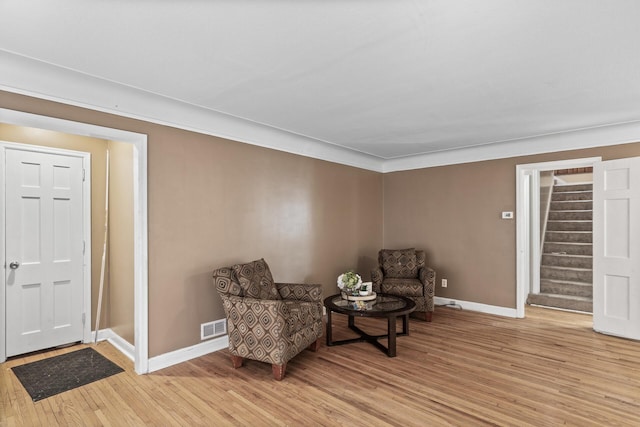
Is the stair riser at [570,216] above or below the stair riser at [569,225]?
above

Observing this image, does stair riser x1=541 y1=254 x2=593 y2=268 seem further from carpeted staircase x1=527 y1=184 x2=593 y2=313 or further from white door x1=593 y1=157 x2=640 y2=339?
white door x1=593 y1=157 x2=640 y2=339

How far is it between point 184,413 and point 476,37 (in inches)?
124

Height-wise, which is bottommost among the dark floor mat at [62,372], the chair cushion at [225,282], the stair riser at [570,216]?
the dark floor mat at [62,372]

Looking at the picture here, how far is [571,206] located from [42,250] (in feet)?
27.1

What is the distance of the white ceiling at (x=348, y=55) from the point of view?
1.78m

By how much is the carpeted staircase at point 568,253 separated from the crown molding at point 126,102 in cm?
461

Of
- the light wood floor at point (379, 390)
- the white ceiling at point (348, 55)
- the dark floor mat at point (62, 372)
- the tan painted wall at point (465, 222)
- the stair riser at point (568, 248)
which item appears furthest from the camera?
the stair riser at point (568, 248)

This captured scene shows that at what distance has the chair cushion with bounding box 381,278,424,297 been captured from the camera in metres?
4.51

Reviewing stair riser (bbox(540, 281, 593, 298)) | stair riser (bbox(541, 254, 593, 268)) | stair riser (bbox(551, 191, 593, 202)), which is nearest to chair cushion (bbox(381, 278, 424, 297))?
stair riser (bbox(540, 281, 593, 298))

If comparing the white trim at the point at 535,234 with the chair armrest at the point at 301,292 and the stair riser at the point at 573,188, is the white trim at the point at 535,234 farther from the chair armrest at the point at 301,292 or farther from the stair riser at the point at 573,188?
the chair armrest at the point at 301,292

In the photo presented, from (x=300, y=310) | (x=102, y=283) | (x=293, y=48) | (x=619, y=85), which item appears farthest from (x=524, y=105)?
(x=102, y=283)

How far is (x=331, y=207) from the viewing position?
5.10 metres

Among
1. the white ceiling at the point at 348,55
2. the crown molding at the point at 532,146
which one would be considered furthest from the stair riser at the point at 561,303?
the white ceiling at the point at 348,55

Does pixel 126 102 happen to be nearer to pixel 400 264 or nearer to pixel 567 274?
pixel 400 264
